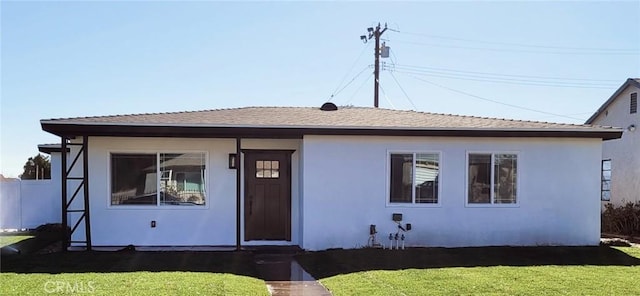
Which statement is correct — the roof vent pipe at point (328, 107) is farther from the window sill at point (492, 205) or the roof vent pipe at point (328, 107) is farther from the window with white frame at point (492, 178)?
the window sill at point (492, 205)

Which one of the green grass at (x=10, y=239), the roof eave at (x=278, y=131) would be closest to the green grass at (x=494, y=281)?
the roof eave at (x=278, y=131)

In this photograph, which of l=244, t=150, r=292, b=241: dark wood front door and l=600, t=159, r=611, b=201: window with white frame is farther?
l=600, t=159, r=611, b=201: window with white frame

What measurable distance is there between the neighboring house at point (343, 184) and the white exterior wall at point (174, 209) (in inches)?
0.8

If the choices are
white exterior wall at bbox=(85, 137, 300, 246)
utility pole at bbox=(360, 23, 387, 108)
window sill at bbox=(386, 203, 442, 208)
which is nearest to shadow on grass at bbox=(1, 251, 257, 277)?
white exterior wall at bbox=(85, 137, 300, 246)

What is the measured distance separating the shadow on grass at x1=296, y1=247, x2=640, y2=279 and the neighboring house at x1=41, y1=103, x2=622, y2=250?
0.64 metres

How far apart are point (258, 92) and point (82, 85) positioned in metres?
6.44

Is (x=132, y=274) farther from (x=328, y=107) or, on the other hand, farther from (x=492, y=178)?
(x=492, y=178)

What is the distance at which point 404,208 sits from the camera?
36.0 ft

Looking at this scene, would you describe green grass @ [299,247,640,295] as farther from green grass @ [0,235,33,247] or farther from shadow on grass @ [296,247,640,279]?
green grass @ [0,235,33,247]

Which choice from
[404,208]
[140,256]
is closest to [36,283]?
[140,256]

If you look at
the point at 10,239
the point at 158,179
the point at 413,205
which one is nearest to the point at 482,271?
the point at 413,205

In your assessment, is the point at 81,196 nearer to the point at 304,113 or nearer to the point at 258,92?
the point at 304,113

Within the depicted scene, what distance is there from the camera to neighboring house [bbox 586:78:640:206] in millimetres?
14844

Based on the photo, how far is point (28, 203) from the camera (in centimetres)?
1572
